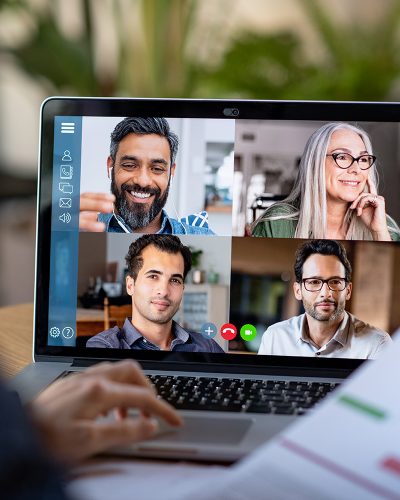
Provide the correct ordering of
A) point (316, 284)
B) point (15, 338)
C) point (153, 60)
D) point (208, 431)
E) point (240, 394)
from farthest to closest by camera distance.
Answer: point (153, 60), point (15, 338), point (316, 284), point (240, 394), point (208, 431)

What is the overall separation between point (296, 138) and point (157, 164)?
182 millimetres

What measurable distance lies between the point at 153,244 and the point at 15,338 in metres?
0.35

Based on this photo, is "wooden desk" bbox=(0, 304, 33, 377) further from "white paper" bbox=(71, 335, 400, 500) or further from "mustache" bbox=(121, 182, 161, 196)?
"white paper" bbox=(71, 335, 400, 500)

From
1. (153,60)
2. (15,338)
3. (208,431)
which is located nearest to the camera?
(208,431)

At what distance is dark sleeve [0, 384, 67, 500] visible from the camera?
0.27 meters

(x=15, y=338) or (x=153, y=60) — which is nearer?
(x=15, y=338)

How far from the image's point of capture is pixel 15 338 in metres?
1.17

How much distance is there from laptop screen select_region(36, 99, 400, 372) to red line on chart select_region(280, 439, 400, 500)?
0.44m

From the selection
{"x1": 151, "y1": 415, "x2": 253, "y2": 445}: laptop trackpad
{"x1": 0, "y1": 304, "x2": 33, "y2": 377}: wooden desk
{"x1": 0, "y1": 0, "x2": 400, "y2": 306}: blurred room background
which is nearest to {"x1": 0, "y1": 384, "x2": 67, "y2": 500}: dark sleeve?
{"x1": 151, "y1": 415, "x2": 253, "y2": 445}: laptop trackpad

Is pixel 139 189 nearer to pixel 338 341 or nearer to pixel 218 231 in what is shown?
pixel 218 231

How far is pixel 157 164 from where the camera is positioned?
955 mm

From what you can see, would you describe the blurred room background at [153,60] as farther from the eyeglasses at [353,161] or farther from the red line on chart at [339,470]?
the red line on chart at [339,470]

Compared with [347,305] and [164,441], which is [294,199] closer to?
[347,305]

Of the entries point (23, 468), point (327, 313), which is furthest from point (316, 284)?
point (23, 468)
